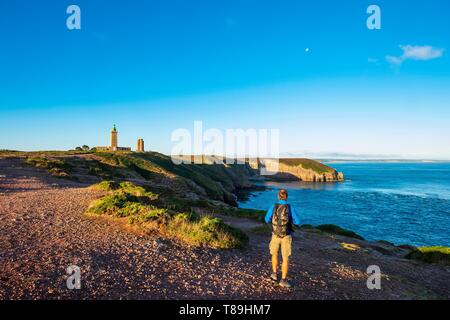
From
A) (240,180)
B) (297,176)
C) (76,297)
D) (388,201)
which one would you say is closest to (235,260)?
(76,297)

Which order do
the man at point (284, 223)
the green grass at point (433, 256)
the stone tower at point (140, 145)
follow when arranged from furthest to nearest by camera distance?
the stone tower at point (140, 145), the green grass at point (433, 256), the man at point (284, 223)

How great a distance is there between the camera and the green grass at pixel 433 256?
15766 mm

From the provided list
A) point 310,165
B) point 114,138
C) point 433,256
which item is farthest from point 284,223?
point 310,165

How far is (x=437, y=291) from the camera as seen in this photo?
10477 millimetres

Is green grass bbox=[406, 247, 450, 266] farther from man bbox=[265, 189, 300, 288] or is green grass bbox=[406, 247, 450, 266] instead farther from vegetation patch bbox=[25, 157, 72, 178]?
vegetation patch bbox=[25, 157, 72, 178]

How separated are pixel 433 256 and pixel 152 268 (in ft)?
53.7

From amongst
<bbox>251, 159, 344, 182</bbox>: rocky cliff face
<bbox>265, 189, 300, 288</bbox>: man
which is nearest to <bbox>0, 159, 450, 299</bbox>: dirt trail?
<bbox>265, 189, 300, 288</bbox>: man

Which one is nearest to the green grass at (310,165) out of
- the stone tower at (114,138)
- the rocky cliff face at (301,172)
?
the rocky cliff face at (301,172)

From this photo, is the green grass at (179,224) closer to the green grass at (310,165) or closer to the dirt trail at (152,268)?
the dirt trail at (152,268)

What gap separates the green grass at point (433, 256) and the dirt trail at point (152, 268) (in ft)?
4.80

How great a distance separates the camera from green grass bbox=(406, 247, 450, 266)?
621 inches

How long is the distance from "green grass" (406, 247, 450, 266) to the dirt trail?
1.46m

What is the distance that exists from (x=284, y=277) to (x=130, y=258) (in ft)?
16.1
